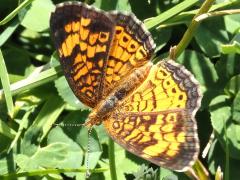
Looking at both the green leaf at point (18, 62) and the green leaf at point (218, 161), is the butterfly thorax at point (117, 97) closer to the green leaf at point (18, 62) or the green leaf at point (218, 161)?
the green leaf at point (218, 161)

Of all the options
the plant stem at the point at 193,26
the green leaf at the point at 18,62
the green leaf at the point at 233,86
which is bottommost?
the green leaf at the point at 233,86

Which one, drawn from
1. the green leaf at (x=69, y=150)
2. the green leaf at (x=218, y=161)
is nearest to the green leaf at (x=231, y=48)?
the green leaf at (x=218, y=161)

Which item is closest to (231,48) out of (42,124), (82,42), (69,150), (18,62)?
(82,42)

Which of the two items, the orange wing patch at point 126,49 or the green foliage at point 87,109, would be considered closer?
the orange wing patch at point 126,49

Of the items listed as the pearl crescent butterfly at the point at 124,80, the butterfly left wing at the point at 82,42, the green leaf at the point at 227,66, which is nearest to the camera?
the pearl crescent butterfly at the point at 124,80

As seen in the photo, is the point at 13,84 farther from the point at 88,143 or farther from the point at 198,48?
the point at 198,48

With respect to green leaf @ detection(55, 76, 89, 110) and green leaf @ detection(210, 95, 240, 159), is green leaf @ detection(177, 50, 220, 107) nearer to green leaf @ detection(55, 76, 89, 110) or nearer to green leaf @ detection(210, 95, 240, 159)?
green leaf @ detection(210, 95, 240, 159)

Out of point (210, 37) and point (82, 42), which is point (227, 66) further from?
point (82, 42)

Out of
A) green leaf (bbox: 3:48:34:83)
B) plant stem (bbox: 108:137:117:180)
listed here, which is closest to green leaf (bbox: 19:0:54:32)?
green leaf (bbox: 3:48:34:83)
